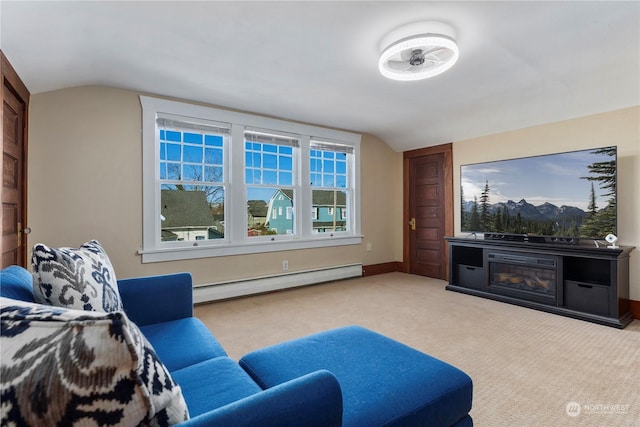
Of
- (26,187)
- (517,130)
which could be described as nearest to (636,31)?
(517,130)

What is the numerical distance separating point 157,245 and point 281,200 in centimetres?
161

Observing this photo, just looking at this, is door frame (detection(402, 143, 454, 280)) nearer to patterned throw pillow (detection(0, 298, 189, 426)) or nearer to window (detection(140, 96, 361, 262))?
window (detection(140, 96, 361, 262))

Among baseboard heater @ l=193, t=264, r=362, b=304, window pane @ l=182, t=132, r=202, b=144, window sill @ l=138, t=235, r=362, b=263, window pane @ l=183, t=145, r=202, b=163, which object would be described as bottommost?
baseboard heater @ l=193, t=264, r=362, b=304

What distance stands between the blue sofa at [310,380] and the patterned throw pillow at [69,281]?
0.07 meters

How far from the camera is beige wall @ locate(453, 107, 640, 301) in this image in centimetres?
303

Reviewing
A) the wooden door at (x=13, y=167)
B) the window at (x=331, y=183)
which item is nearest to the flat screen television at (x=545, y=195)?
the window at (x=331, y=183)

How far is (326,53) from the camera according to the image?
2424 mm

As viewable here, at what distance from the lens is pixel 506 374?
2002mm

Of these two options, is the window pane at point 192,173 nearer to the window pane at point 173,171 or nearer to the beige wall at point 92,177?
the window pane at point 173,171

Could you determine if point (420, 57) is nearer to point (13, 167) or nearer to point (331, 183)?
point (331, 183)

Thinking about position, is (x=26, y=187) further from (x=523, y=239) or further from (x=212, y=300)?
(x=523, y=239)

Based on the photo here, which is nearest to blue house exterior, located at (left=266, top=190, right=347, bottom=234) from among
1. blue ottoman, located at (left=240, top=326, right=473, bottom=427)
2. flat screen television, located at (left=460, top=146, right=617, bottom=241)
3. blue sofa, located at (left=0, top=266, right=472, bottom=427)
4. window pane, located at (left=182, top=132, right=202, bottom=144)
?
window pane, located at (left=182, top=132, right=202, bottom=144)

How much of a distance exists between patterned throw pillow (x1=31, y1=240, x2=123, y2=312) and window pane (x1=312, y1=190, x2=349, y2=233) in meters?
3.29

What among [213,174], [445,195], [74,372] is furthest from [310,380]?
[445,195]
